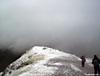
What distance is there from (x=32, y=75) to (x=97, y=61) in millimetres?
12595

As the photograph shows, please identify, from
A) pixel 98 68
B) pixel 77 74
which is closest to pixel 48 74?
pixel 77 74

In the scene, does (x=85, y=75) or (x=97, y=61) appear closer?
(x=97, y=61)

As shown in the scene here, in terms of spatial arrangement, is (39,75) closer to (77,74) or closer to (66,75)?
(66,75)

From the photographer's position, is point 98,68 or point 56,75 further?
point 56,75

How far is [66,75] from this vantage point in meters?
31.0

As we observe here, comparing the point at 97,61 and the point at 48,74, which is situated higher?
the point at 97,61

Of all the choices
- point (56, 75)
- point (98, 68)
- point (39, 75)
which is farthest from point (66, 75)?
point (98, 68)

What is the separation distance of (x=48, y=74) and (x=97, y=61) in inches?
396

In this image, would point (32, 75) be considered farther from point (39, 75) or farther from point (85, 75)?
point (85, 75)

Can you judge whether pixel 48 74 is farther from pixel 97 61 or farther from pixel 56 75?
pixel 97 61

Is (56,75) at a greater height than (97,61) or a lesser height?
lesser

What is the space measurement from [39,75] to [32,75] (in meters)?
1.48

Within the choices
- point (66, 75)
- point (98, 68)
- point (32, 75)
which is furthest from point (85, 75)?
point (32, 75)

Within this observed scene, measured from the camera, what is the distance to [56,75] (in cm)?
3081
